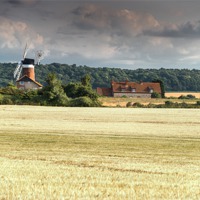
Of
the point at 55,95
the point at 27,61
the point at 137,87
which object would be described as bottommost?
the point at 55,95

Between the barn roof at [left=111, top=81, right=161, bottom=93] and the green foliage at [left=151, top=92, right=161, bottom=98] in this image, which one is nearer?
the green foliage at [left=151, top=92, right=161, bottom=98]

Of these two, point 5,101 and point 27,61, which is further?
point 27,61

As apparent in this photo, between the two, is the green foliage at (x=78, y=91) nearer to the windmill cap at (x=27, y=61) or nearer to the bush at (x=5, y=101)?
the bush at (x=5, y=101)

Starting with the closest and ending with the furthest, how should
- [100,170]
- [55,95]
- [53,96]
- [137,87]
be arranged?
[100,170] < [53,96] < [55,95] < [137,87]

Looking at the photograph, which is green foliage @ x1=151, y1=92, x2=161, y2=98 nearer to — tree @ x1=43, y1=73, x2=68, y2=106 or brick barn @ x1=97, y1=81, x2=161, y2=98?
brick barn @ x1=97, y1=81, x2=161, y2=98

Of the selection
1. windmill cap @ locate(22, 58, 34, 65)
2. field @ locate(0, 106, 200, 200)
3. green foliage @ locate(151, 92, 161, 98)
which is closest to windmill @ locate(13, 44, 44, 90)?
windmill cap @ locate(22, 58, 34, 65)

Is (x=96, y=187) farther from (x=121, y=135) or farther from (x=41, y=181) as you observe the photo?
(x=121, y=135)

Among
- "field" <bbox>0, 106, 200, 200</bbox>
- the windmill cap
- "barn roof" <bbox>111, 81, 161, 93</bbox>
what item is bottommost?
"field" <bbox>0, 106, 200, 200</bbox>

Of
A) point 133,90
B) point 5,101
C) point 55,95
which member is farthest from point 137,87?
point 5,101

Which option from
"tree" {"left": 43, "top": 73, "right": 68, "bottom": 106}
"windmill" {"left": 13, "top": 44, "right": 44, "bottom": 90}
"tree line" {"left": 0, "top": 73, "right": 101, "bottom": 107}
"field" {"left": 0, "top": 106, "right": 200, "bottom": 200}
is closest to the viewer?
"field" {"left": 0, "top": 106, "right": 200, "bottom": 200}

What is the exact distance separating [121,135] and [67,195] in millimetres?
22758

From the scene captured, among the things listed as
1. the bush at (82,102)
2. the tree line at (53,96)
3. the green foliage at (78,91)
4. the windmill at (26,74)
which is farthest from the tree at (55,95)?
the windmill at (26,74)

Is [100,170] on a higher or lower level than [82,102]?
lower

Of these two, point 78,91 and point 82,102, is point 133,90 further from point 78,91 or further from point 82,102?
point 82,102
